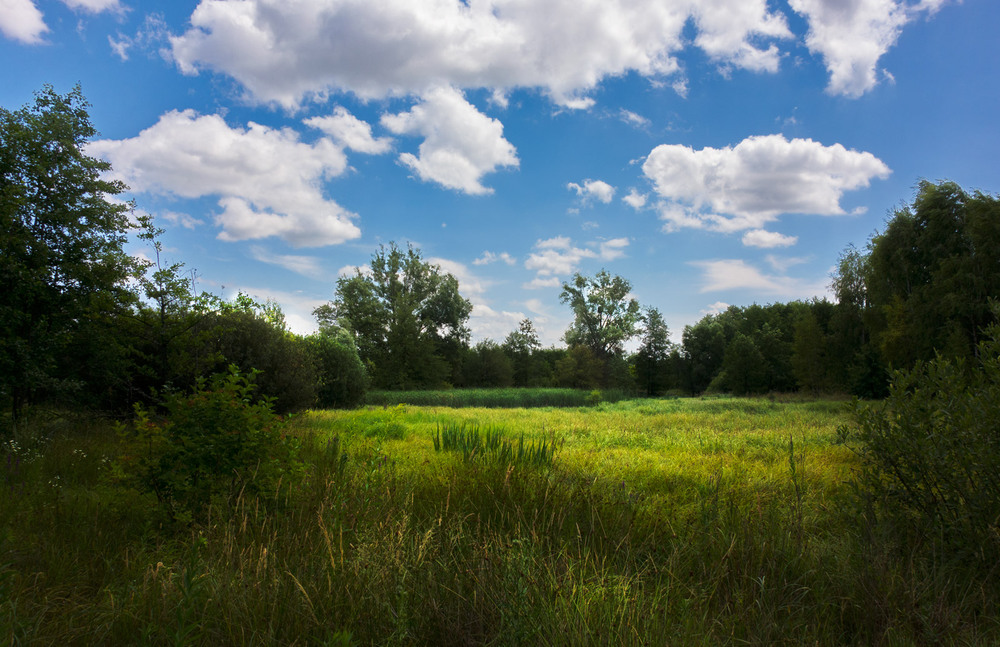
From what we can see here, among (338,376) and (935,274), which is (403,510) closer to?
(338,376)

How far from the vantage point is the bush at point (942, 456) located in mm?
3365

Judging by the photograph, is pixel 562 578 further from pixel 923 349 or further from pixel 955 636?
pixel 923 349

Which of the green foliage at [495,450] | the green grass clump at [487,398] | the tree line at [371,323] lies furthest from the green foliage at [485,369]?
the green foliage at [495,450]

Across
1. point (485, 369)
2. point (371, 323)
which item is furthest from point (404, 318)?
point (485, 369)

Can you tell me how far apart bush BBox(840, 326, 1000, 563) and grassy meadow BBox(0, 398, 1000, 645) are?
284 millimetres

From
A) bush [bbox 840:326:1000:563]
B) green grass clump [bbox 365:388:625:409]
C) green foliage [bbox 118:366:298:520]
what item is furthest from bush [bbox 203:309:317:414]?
green grass clump [bbox 365:388:625:409]

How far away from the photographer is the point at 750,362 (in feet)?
131

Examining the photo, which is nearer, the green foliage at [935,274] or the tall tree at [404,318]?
the green foliage at [935,274]

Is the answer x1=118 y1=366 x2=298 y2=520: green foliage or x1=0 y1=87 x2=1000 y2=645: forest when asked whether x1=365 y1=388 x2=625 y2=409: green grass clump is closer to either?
x1=0 y1=87 x2=1000 y2=645: forest

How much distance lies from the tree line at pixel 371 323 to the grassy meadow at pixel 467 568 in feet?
6.38

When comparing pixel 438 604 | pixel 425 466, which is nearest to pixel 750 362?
pixel 425 466

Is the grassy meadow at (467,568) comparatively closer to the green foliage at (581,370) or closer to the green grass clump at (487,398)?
the green grass clump at (487,398)

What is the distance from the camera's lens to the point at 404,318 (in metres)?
40.0

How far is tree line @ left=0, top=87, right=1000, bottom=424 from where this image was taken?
8.09 m
